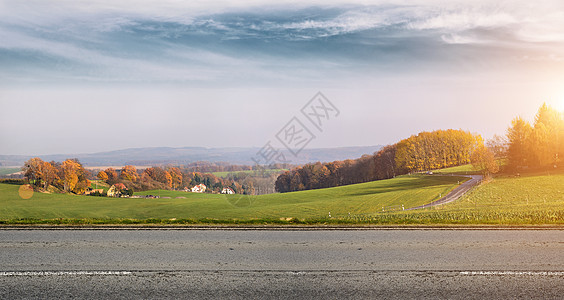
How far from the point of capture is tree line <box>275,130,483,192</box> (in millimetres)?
97506

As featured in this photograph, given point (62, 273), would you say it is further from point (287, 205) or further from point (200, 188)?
point (200, 188)

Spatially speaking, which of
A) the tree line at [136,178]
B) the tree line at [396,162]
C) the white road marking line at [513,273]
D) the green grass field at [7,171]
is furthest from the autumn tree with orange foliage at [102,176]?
the white road marking line at [513,273]

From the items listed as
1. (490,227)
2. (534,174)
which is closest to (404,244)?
(490,227)

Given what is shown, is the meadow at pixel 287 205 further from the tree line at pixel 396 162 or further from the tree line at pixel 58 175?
the tree line at pixel 396 162

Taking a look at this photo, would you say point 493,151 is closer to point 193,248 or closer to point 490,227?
point 490,227

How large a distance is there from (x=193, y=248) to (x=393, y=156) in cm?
10194

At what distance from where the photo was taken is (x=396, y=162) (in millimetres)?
98875

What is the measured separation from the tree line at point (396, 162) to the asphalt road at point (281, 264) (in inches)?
3600

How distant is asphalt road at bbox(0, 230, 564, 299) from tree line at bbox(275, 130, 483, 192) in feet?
300

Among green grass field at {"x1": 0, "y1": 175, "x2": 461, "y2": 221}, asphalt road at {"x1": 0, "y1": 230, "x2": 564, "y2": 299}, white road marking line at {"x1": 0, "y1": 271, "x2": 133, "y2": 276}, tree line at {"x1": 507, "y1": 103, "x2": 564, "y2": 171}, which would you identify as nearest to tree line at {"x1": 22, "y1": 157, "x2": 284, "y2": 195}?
green grass field at {"x1": 0, "y1": 175, "x2": 461, "y2": 221}

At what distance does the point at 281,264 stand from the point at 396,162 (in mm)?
96653

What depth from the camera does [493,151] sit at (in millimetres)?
74062

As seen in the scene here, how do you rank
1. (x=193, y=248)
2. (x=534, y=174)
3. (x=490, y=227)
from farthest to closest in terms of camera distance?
(x=534, y=174), (x=490, y=227), (x=193, y=248)

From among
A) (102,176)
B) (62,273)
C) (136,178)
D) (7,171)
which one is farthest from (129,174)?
(62,273)
